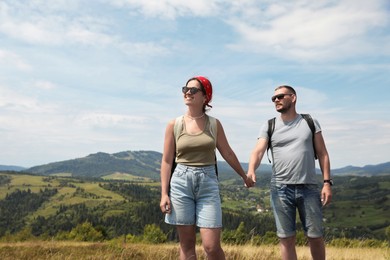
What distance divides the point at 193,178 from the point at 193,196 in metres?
0.24

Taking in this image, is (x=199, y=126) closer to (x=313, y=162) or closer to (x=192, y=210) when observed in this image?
(x=192, y=210)

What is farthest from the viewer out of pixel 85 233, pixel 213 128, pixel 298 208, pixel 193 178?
pixel 85 233

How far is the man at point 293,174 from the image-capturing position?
4.90 m

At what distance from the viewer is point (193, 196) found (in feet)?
14.3

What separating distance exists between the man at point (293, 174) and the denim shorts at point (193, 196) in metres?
0.88

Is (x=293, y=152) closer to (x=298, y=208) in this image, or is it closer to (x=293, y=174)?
(x=293, y=174)

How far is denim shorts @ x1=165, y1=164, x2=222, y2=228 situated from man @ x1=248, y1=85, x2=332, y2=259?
875mm

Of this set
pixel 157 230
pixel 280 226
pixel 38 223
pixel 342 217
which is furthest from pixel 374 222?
pixel 280 226

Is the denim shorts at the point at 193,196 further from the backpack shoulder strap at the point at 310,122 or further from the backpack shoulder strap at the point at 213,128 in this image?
the backpack shoulder strap at the point at 310,122

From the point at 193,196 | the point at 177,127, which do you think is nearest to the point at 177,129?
the point at 177,127

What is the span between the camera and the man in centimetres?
490

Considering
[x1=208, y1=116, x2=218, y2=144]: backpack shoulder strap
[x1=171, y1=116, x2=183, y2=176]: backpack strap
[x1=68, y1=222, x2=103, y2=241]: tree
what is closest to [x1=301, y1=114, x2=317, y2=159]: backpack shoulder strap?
[x1=208, y1=116, x2=218, y2=144]: backpack shoulder strap

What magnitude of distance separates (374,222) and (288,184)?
185025 mm

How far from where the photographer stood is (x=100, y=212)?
197875 millimetres
